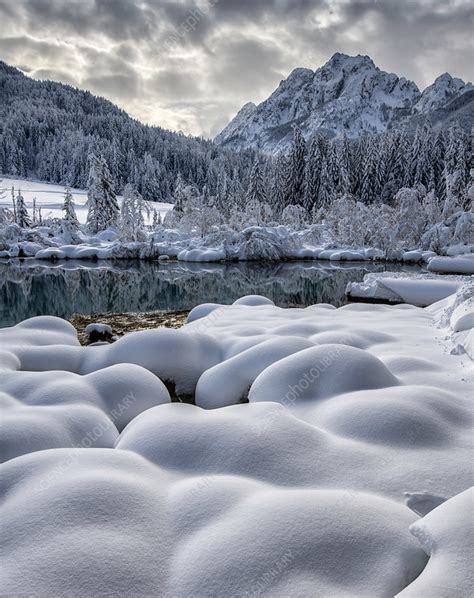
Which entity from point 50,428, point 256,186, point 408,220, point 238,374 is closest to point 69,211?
point 256,186

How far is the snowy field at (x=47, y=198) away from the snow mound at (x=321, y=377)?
57.4m

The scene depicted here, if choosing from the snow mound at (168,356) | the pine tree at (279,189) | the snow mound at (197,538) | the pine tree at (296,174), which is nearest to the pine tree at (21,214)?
the pine tree at (279,189)

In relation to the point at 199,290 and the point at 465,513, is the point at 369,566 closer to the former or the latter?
the point at 465,513

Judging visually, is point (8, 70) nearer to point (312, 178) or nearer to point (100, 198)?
point (100, 198)

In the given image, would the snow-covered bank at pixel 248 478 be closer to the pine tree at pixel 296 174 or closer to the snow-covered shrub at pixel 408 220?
the snow-covered shrub at pixel 408 220

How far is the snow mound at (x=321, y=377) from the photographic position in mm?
4113

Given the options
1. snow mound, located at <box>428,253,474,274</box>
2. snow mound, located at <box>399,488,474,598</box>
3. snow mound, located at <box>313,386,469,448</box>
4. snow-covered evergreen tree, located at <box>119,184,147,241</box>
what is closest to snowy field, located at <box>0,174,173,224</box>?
snow-covered evergreen tree, located at <box>119,184,147,241</box>

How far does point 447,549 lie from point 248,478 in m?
1.21

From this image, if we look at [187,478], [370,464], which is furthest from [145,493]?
[370,464]

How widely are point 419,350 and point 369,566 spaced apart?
4128 millimetres

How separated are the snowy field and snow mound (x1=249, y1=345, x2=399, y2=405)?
57.4 m

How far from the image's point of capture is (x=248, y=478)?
280cm

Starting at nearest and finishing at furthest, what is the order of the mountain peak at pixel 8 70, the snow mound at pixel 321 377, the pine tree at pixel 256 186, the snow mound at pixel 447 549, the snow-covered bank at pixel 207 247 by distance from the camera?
the snow mound at pixel 447 549, the snow mound at pixel 321 377, the snow-covered bank at pixel 207 247, the pine tree at pixel 256 186, the mountain peak at pixel 8 70

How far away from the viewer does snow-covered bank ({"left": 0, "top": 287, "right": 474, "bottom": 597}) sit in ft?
6.50
